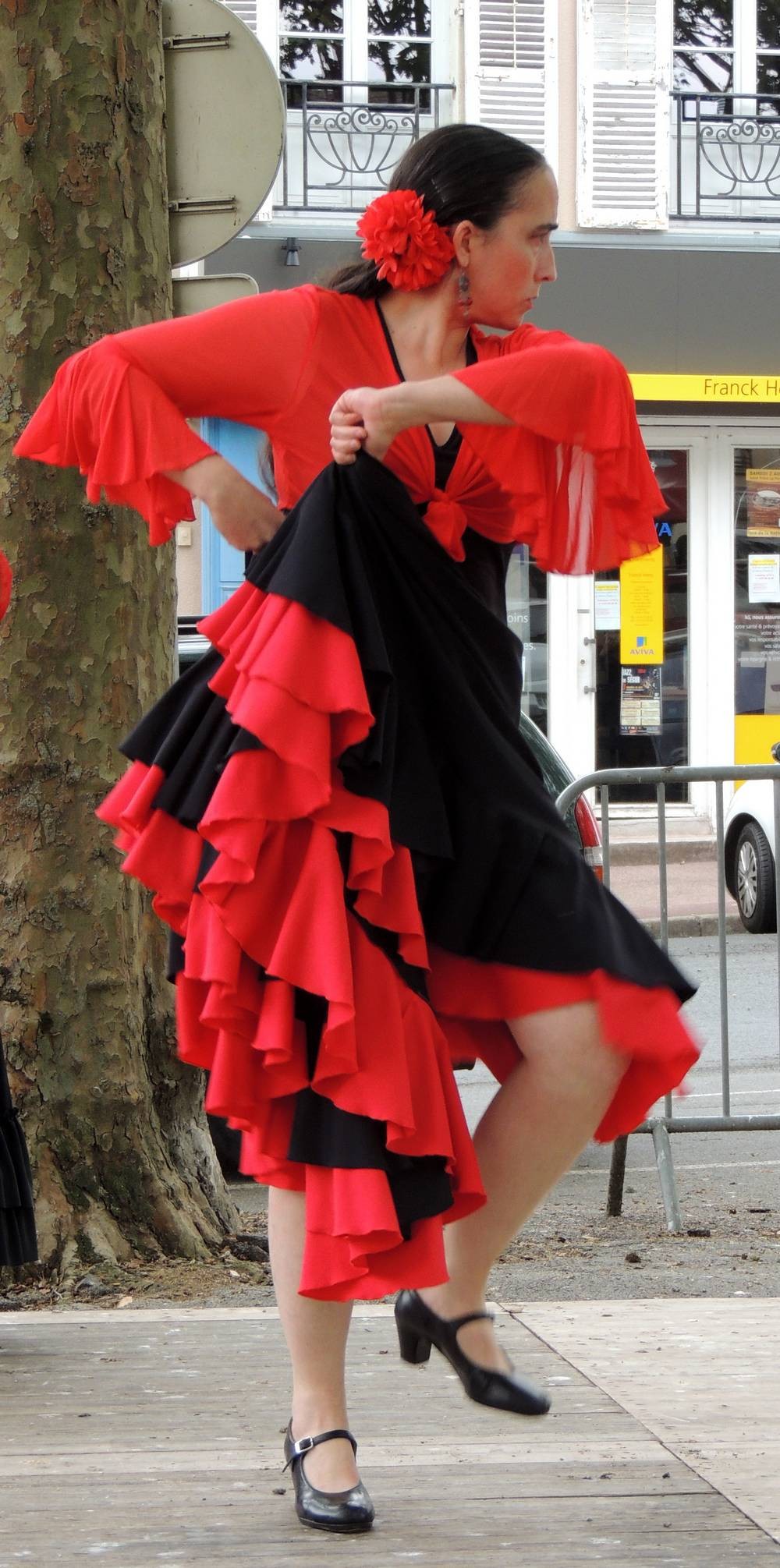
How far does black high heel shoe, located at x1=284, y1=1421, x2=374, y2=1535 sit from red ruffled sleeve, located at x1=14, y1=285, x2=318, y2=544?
1364 mm

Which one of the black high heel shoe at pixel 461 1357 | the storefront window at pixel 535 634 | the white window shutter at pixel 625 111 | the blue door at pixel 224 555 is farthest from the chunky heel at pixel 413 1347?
the white window shutter at pixel 625 111

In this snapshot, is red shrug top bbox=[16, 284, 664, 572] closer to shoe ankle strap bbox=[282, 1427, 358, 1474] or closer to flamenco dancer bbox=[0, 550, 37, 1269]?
flamenco dancer bbox=[0, 550, 37, 1269]

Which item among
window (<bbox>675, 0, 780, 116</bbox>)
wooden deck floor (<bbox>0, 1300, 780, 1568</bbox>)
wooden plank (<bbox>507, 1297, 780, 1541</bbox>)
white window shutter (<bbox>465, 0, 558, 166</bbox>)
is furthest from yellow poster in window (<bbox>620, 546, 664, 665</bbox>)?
wooden deck floor (<bbox>0, 1300, 780, 1568</bbox>)

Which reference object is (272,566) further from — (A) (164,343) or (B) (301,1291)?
(B) (301,1291)

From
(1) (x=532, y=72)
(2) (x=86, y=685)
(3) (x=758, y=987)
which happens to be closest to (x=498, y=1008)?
(2) (x=86, y=685)

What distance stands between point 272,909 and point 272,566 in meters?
0.48

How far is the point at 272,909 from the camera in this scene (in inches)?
101

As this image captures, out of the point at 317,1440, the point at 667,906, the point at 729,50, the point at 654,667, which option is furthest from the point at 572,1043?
the point at 729,50

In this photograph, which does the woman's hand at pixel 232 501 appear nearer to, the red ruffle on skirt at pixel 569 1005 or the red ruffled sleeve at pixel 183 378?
the red ruffled sleeve at pixel 183 378

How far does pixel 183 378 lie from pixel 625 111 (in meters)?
15.1

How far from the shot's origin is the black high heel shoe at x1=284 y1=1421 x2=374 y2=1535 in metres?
2.62

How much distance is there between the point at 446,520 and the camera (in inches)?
108

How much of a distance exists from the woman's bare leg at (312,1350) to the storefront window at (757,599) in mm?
14794

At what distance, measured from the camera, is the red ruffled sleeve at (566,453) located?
255 centimetres
